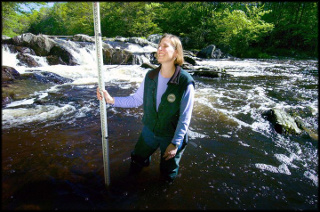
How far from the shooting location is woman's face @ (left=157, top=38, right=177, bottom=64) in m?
2.05

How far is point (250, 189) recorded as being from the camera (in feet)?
8.85

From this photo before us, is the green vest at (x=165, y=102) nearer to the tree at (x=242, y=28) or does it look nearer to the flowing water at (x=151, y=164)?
the flowing water at (x=151, y=164)

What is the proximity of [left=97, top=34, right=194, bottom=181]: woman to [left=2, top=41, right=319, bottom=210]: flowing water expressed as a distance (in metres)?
0.51

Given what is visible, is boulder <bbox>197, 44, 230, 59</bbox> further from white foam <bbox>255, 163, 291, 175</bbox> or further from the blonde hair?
the blonde hair

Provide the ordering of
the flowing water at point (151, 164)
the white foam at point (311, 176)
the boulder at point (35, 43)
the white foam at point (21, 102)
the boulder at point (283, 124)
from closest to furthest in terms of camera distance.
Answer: the flowing water at point (151, 164) < the white foam at point (311, 176) < the boulder at point (283, 124) < the white foam at point (21, 102) < the boulder at point (35, 43)

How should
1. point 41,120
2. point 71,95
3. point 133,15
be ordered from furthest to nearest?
point 133,15
point 71,95
point 41,120

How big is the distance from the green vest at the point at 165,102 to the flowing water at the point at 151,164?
505mm

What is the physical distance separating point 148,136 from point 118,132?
7.49 ft

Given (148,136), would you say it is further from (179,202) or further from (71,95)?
(71,95)

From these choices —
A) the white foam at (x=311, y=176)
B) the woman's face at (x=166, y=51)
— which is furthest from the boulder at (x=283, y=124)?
the woman's face at (x=166, y=51)

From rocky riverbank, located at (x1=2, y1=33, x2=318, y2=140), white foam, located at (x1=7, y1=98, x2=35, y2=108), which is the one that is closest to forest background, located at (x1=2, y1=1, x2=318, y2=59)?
rocky riverbank, located at (x1=2, y1=33, x2=318, y2=140)

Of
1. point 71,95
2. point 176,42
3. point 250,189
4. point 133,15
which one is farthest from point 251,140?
point 133,15

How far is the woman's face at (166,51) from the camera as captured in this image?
205cm

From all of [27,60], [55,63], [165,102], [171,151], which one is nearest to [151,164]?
[171,151]
